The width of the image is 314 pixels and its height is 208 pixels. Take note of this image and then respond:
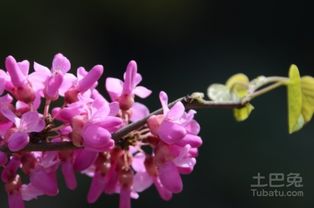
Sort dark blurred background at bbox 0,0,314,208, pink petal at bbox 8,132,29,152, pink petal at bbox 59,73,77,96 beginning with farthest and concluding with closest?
dark blurred background at bbox 0,0,314,208, pink petal at bbox 59,73,77,96, pink petal at bbox 8,132,29,152

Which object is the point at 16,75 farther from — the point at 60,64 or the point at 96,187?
the point at 96,187

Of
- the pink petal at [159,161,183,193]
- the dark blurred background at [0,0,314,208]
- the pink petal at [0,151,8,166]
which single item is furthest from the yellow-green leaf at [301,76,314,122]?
the dark blurred background at [0,0,314,208]

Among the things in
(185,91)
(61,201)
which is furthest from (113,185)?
(185,91)

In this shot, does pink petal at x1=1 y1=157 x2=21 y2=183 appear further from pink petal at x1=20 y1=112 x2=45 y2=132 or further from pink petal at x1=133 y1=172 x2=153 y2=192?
pink petal at x1=133 y1=172 x2=153 y2=192

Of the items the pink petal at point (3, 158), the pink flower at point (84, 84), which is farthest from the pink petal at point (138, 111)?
the pink petal at point (3, 158)

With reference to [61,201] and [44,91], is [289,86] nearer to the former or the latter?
[44,91]
